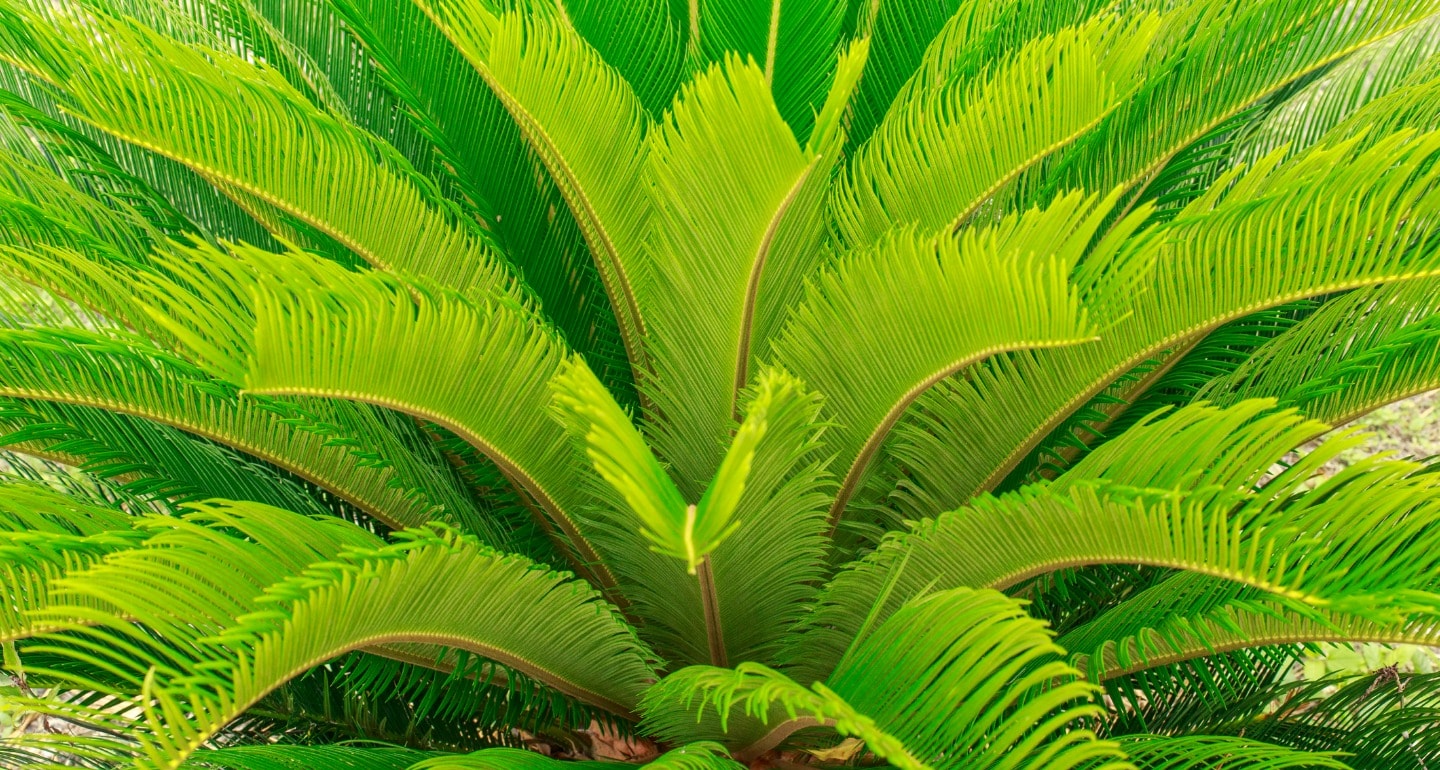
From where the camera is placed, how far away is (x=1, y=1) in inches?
67.1

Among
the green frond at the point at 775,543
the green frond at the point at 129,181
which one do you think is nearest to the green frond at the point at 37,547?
the green frond at the point at 129,181

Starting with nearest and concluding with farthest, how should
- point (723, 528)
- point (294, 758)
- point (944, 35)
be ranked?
point (723, 528)
point (294, 758)
point (944, 35)

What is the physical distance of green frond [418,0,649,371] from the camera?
161cm

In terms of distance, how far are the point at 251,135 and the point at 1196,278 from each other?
51.1 inches

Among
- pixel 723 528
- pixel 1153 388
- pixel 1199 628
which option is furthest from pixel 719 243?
pixel 1153 388

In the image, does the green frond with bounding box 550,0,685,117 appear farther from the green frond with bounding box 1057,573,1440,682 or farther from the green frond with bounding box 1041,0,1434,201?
the green frond with bounding box 1057,573,1440,682

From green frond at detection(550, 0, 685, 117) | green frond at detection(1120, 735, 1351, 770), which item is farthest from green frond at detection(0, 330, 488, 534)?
green frond at detection(1120, 735, 1351, 770)

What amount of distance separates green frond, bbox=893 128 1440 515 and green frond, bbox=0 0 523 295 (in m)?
0.76

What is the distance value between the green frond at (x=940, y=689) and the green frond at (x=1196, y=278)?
382 mm

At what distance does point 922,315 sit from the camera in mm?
1439

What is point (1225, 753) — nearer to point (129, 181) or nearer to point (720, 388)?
point (720, 388)

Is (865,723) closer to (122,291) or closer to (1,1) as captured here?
(122,291)

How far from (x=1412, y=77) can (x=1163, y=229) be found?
1.03 metres

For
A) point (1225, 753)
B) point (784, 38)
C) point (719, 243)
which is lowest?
point (1225, 753)
